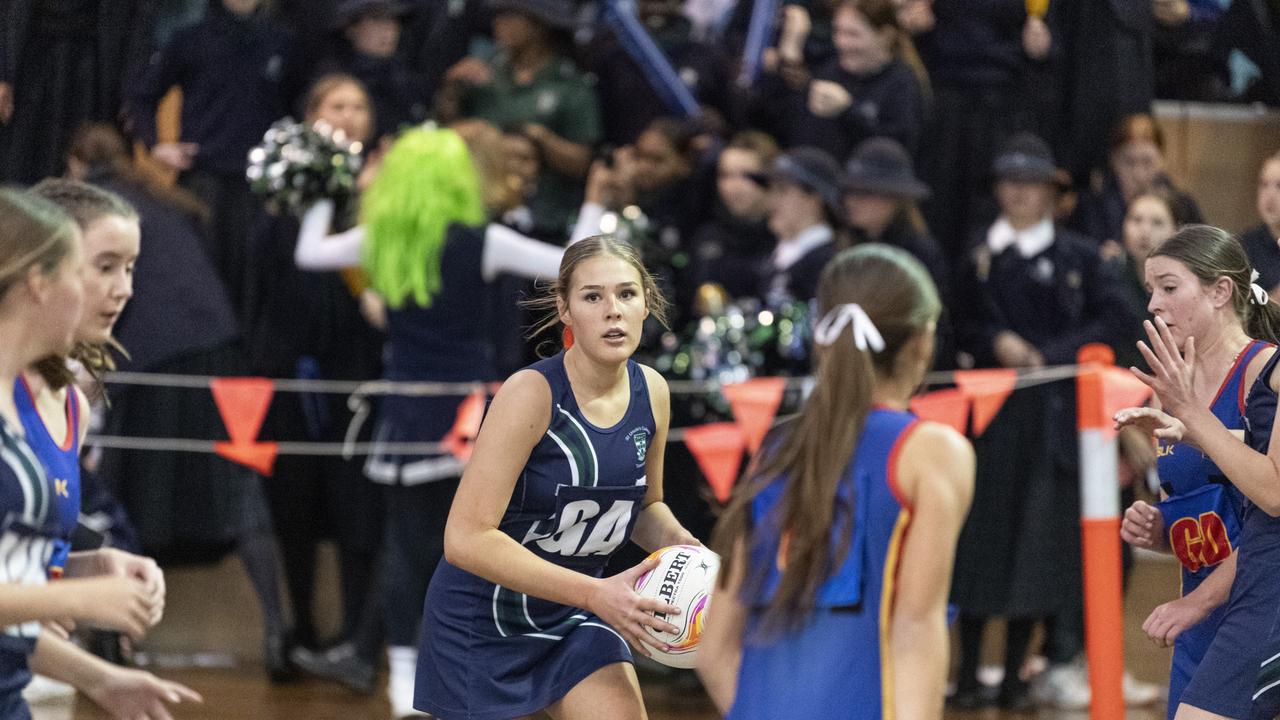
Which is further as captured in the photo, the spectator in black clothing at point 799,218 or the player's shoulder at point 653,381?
the spectator in black clothing at point 799,218

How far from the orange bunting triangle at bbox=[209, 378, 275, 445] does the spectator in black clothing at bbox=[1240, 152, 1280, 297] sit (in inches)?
148

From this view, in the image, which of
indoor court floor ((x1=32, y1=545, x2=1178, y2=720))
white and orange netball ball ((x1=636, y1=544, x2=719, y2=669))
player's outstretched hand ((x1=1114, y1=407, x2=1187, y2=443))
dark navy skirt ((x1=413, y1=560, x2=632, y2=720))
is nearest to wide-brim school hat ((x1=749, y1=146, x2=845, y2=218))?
indoor court floor ((x1=32, y1=545, x2=1178, y2=720))

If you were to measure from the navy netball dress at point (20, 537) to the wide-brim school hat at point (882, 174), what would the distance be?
15.1 feet

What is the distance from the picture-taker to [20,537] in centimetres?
313

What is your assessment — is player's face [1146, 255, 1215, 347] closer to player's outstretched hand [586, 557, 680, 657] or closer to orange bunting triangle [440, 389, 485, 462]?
player's outstretched hand [586, 557, 680, 657]

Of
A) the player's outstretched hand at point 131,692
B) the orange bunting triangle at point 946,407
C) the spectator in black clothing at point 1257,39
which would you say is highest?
the spectator in black clothing at point 1257,39

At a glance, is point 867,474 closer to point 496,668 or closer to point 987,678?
point 496,668

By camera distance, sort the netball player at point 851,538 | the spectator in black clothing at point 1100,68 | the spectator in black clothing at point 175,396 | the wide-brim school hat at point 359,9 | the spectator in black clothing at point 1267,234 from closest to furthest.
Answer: the netball player at point 851,538, the spectator in black clothing at point 1267,234, the spectator in black clothing at point 175,396, the spectator in black clothing at point 1100,68, the wide-brim school hat at point 359,9

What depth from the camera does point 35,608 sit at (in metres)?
3.00

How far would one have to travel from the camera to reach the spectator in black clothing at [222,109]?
7.88 m

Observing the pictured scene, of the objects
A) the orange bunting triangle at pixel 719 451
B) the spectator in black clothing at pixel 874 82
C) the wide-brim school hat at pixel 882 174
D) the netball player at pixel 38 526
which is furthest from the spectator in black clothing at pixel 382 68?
the netball player at pixel 38 526

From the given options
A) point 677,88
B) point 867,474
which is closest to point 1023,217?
point 677,88

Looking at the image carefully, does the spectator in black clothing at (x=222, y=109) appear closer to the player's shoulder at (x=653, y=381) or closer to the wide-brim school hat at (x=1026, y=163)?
the wide-brim school hat at (x=1026, y=163)

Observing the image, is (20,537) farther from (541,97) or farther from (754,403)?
(541,97)
